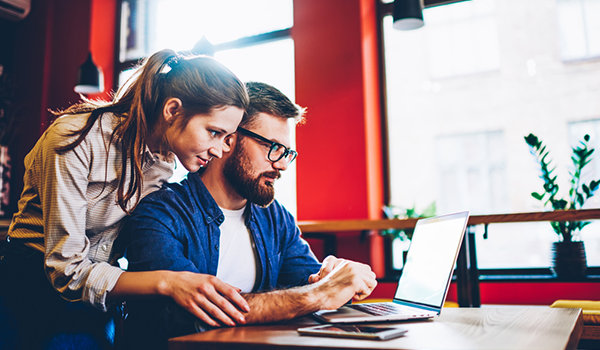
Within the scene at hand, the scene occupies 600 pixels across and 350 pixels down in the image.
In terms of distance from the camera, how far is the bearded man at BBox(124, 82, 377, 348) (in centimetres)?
101

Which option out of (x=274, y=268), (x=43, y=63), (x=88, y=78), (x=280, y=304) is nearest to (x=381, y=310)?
(x=280, y=304)

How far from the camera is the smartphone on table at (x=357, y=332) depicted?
2.53ft

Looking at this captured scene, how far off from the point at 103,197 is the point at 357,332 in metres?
0.81

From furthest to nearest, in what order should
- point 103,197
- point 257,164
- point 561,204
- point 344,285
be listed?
point 561,204, point 257,164, point 103,197, point 344,285

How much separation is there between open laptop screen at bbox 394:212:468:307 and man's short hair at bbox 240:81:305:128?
2.02ft

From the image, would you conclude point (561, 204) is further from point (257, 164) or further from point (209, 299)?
point (209, 299)

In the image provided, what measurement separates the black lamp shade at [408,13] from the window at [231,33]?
1194 mm

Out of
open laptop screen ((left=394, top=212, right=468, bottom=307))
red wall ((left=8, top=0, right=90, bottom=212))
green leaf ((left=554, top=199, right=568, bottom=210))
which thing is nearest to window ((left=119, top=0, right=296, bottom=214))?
red wall ((left=8, top=0, right=90, bottom=212))

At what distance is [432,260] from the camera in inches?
46.9

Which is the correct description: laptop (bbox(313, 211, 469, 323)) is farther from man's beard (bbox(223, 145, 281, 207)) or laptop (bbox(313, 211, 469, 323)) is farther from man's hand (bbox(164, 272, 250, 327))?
man's beard (bbox(223, 145, 281, 207))

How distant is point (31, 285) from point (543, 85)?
3373mm

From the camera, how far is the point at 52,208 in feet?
3.74

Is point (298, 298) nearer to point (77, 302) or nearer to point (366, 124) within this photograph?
point (77, 302)

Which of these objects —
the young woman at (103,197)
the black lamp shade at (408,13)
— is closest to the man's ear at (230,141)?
the young woman at (103,197)
